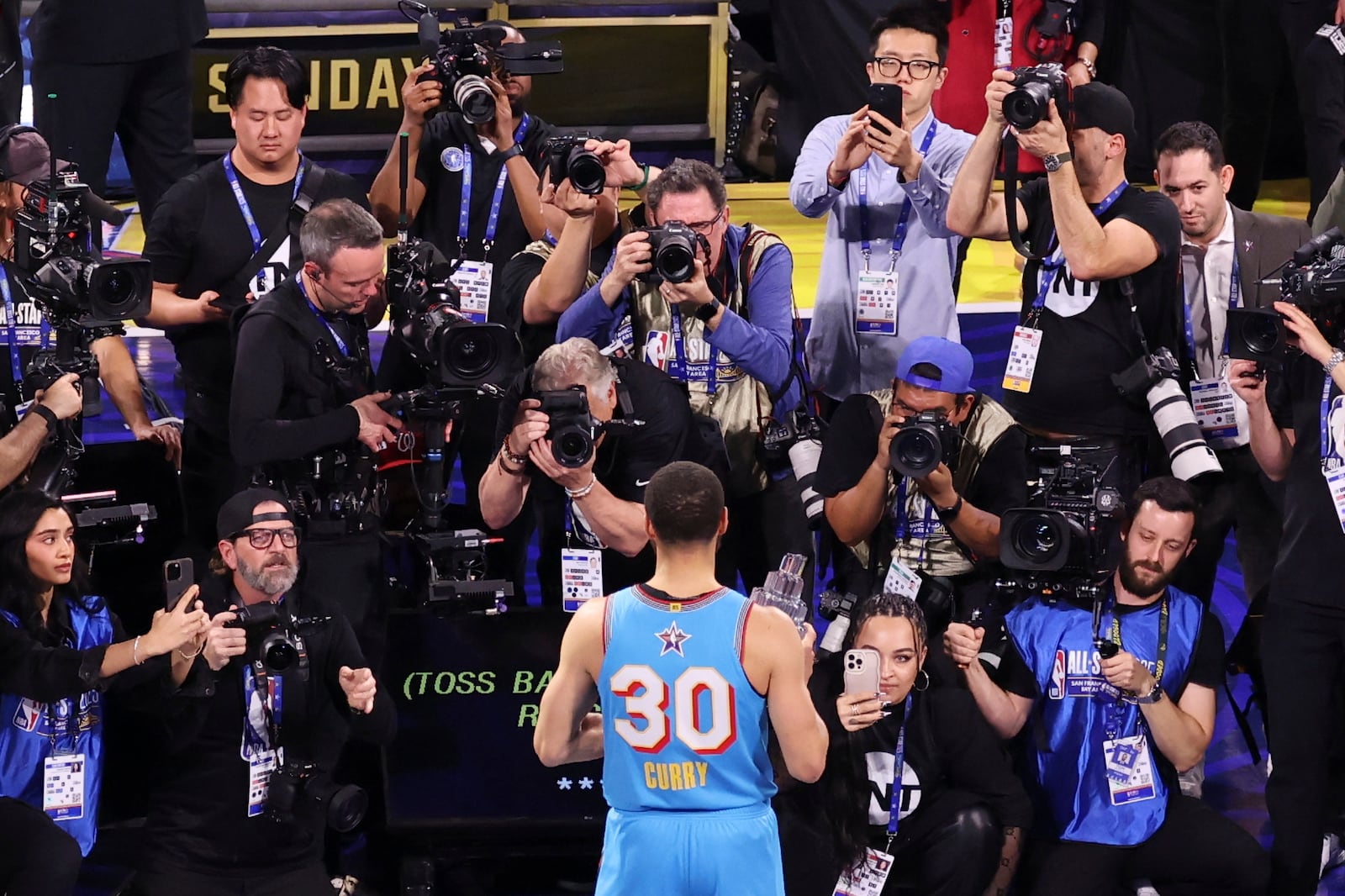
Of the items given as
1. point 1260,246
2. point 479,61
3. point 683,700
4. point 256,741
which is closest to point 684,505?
point 683,700

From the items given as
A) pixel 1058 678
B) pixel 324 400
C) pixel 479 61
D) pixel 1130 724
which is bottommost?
pixel 1130 724

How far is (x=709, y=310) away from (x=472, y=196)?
103 centimetres

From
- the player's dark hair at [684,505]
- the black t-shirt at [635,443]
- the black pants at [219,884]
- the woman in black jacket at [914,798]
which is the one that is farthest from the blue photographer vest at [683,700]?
the black pants at [219,884]

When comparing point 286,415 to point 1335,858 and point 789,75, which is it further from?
point 789,75

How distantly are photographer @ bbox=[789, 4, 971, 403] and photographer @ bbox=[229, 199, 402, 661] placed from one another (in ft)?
4.60

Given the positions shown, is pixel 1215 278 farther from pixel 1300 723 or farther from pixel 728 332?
pixel 728 332

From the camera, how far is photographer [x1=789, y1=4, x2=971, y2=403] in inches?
225

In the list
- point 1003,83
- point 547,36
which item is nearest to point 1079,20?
point 547,36

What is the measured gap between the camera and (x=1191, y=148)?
18.4ft

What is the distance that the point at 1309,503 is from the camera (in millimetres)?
5012

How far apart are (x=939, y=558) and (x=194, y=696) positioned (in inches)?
82.2

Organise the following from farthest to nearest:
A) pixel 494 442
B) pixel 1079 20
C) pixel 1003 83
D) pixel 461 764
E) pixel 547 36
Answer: pixel 547 36 → pixel 1079 20 → pixel 494 442 → pixel 461 764 → pixel 1003 83

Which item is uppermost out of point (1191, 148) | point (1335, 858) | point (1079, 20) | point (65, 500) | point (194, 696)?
point (1079, 20)

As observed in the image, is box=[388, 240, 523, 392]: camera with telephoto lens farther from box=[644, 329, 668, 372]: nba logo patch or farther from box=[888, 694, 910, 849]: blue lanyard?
box=[888, 694, 910, 849]: blue lanyard
